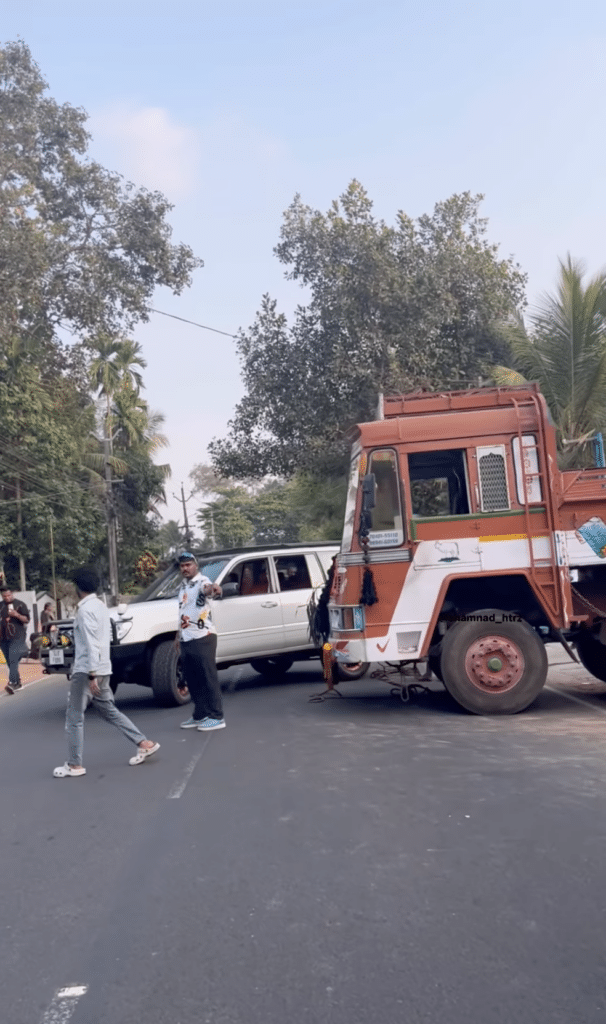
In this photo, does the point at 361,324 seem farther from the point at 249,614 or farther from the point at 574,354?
the point at 249,614

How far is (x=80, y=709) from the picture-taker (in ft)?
27.4

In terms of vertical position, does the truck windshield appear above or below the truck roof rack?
below

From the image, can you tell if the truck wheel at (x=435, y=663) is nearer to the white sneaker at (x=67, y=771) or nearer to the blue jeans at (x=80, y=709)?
the blue jeans at (x=80, y=709)

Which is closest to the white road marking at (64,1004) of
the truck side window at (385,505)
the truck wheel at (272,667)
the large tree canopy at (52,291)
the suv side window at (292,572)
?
the truck side window at (385,505)

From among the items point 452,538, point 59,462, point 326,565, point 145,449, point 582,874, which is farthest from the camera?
point 145,449

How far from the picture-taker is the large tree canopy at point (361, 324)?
80.4ft

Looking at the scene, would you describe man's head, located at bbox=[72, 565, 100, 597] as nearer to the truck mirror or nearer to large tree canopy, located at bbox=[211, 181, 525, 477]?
the truck mirror

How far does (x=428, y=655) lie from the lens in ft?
35.7

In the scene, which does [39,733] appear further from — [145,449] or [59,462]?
[145,449]

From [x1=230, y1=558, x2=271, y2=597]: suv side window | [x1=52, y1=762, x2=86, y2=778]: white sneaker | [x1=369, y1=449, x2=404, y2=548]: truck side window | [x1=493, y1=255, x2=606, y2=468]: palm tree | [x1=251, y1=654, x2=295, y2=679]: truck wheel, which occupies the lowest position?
[x1=52, y1=762, x2=86, y2=778]: white sneaker

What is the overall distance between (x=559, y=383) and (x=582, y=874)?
52.4 feet

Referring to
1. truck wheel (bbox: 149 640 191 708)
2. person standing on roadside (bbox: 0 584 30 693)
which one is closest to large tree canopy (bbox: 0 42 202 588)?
person standing on roadside (bbox: 0 584 30 693)

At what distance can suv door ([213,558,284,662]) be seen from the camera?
13664 millimetres

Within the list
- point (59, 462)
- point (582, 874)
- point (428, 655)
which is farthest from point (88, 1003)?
point (59, 462)
